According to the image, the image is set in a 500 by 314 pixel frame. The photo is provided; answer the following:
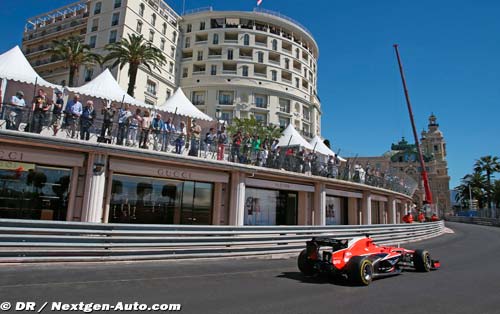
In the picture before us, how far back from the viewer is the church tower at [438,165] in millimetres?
113425

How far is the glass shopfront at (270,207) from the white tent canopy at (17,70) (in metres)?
11.5

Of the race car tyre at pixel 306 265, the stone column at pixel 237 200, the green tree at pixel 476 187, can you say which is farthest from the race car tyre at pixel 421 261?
the green tree at pixel 476 187

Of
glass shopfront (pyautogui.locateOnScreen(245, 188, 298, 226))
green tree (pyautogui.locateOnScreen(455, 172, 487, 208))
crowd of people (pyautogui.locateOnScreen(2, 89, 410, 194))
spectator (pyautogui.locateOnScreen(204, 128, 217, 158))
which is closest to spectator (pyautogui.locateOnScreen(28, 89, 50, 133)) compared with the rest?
crowd of people (pyautogui.locateOnScreen(2, 89, 410, 194))

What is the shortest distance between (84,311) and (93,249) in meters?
3.90

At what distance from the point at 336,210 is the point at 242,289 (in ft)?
59.6

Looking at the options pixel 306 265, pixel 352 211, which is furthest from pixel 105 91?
pixel 352 211

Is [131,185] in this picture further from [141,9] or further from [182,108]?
[141,9]

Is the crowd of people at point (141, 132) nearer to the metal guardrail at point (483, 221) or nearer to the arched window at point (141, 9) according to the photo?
the arched window at point (141, 9)

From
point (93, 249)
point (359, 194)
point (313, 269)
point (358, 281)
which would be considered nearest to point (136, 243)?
point (93, 249)

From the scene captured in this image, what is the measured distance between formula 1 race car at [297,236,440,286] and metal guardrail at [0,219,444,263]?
3.10m

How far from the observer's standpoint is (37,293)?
5.52 meters

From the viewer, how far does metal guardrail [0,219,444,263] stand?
25.1 feet

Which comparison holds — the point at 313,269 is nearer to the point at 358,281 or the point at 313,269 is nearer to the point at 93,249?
the point at 358,281

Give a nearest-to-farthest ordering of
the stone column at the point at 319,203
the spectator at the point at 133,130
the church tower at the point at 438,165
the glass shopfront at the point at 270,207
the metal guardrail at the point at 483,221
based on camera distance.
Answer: the spectator at the point at 133,130 < the glass shopfront at the point at 270,207 < the stone column at the point at 319,203 < the metal guardrail at the point at 483,221 < the church tower at the point at 438,165
